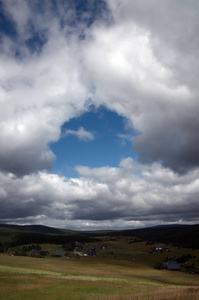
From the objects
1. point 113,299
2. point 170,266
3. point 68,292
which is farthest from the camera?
point 170,266

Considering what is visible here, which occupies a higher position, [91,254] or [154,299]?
[154,299]

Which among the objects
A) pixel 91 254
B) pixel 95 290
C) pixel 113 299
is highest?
pixel 113 299

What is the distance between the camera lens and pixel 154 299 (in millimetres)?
18688

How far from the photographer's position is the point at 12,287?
96.7 ft

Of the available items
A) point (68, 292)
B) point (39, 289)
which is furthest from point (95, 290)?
point (39, 289)

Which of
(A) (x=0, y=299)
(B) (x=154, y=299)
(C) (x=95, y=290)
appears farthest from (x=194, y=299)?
(A) (x=0, y=299)

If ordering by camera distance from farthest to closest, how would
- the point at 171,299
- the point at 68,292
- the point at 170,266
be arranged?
the point at 170,266 < the point at 68,292 < the point at 171,299

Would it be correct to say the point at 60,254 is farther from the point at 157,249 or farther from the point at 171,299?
the point at 171,299

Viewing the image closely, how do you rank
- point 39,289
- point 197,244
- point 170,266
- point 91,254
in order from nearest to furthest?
point 39,289, point 170,266, point 91,254, point 197,244

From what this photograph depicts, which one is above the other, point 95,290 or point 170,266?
point 95,290

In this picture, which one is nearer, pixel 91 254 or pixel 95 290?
pixel 95 290

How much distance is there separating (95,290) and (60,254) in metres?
116

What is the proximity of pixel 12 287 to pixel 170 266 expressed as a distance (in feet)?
291

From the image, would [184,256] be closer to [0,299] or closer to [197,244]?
[197,244]
